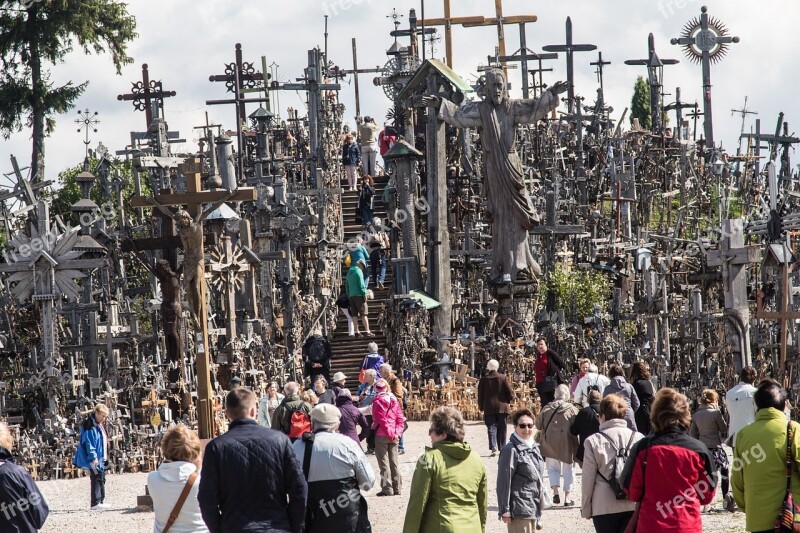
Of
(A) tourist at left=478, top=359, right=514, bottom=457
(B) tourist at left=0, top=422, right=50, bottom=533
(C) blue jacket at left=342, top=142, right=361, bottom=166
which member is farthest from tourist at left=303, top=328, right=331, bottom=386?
(B) tourist at left=0, top=422, right=50, bottom=533

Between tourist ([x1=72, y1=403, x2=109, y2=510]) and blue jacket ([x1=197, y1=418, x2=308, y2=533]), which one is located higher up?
blue jacket ([x1=197, y1=418, x2=308, y2=533])

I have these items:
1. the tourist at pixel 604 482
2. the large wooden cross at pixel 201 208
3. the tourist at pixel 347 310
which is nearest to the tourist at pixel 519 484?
the tourist at pixel 604 482

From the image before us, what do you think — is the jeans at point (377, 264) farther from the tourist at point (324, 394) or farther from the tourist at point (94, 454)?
the tourist at point (94, 454)

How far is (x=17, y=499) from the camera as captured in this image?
853 centimetres

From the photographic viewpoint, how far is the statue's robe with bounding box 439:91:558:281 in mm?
22594

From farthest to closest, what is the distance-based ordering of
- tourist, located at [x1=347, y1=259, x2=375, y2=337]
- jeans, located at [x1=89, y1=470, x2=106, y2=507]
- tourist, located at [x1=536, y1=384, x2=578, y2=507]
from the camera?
Result: tourist, located at [x1=347, y1=259, x2=375, y2=337] → jeans, located at [x1=89, y1=470, x2=106, y2=507] → tourist, located at [x1=536, y1=384, x2=578, y2=507]

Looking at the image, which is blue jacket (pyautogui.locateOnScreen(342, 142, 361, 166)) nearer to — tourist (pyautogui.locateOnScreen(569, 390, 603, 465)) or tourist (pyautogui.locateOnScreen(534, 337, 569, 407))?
tourist (pyautogui.locateOnScreen(534, 337, 569, 407))

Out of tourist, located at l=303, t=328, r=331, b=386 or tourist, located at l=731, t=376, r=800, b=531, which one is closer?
tourist, located at l=731, t=376, r=800, b=531

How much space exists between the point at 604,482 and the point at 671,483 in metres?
0.92

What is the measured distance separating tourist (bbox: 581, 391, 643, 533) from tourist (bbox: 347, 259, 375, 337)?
47.9ft

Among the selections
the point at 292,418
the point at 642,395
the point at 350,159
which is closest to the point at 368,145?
the point at 350,159

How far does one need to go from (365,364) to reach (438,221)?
16.6 ft

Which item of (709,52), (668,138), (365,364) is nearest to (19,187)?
(365,364)

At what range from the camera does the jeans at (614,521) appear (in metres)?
9.29
